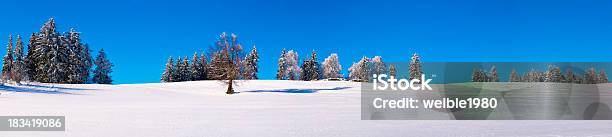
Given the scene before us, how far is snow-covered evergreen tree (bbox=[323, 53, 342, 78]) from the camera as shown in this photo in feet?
353

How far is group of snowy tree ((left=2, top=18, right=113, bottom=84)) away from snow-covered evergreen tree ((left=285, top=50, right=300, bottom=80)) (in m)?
34.8

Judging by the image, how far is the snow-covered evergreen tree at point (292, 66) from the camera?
321 feet

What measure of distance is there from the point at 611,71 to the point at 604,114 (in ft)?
14.0

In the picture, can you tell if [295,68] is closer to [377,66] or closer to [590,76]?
[377,66]

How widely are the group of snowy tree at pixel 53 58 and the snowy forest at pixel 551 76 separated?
5971 centimetres

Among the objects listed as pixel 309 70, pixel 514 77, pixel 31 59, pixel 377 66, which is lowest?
pixel 514 77

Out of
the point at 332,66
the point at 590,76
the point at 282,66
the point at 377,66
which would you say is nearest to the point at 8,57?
the point at 282,66

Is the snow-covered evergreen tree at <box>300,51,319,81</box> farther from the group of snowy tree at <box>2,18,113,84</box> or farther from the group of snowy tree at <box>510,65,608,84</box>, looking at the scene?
the group of snowy tree at <box>510,65,608,84</box>

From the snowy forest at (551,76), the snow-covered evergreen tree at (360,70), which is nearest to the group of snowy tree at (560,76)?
the snowy forest at (551,76)

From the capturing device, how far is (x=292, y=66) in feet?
322

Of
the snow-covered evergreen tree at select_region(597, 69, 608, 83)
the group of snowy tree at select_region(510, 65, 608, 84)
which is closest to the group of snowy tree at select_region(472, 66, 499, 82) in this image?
the group of snowy tree at select_region(510, 65, 608, 84)

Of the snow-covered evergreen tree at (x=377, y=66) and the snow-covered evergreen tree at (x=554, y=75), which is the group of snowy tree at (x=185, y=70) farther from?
the snow-covered evergreen tree at (x=554, y=75)

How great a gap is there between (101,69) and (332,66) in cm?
4419

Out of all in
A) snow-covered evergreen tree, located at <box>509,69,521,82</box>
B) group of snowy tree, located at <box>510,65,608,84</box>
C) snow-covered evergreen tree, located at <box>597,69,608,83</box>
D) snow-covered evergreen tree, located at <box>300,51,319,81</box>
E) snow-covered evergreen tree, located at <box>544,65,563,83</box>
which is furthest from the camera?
snow-covered evergreen tree, located at <box>300,51,319,81</box>
